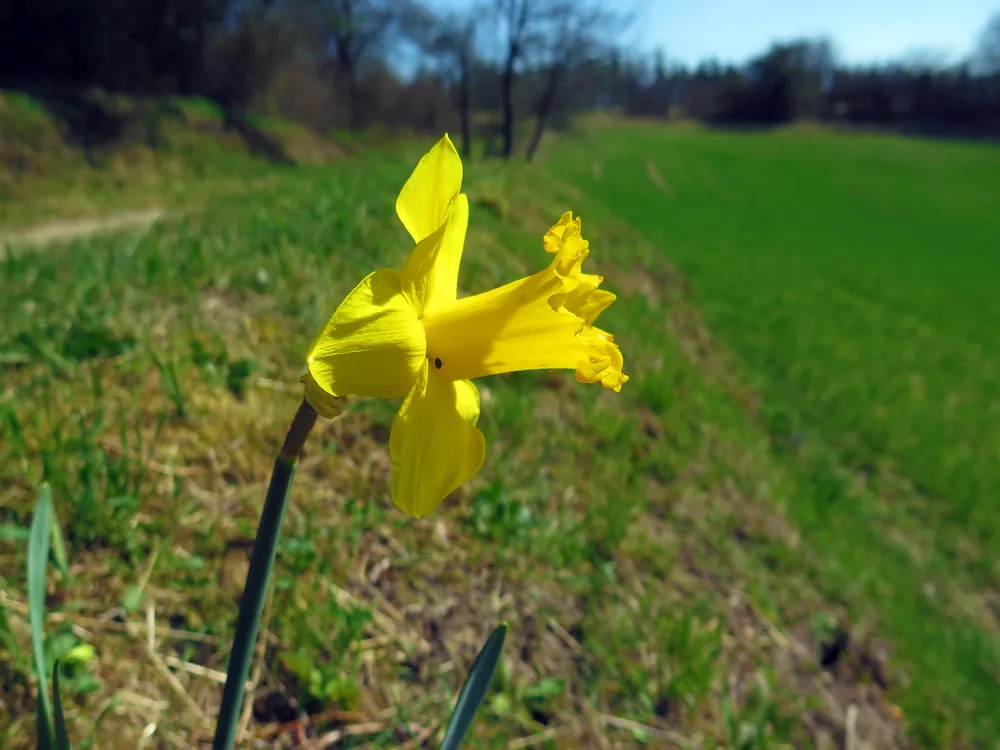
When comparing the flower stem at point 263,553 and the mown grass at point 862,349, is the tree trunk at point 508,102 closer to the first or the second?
the mown grass at point 862,349

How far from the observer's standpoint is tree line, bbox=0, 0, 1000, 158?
799 cm

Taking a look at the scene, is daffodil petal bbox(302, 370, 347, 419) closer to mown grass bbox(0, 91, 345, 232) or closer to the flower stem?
the flower stem

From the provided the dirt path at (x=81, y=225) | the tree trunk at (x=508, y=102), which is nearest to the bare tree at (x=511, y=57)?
the tree trunk at (x=508, y=102)

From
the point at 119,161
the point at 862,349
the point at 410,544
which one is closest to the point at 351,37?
the point at 119,161

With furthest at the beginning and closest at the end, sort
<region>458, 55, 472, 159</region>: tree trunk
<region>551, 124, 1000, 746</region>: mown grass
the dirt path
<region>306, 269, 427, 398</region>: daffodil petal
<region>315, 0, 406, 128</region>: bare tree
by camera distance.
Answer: <region>315, 0, 406, 128</region>: bare tree < the dirt path < <region>458, 55, 472, 159</region>: tree trunk < <region>551, 124, 1000, 746</region>: mown grass < <region>306, 269, 427, 398</region>: daffodil petal

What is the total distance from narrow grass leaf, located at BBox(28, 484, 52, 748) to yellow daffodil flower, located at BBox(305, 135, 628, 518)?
1.81ft

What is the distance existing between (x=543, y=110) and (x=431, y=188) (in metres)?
8.30

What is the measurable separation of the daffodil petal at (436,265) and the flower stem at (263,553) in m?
0.19

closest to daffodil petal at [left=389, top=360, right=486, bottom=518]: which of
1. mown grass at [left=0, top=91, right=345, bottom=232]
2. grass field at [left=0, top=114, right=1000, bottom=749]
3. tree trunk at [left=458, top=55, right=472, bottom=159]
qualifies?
grass field at [left=0, top=114, right=1000, bottom=749]

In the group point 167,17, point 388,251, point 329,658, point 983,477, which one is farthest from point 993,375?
point 167,17

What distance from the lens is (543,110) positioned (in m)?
8.55

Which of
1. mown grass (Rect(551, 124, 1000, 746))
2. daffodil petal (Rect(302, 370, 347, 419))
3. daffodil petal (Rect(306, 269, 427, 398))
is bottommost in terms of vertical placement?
mown grass (Rect(551, 124, 1000, 746))

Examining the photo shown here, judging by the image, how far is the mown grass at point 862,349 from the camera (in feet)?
13.4

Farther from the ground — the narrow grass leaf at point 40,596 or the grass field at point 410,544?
the narrow grass leaf at point 40,596
